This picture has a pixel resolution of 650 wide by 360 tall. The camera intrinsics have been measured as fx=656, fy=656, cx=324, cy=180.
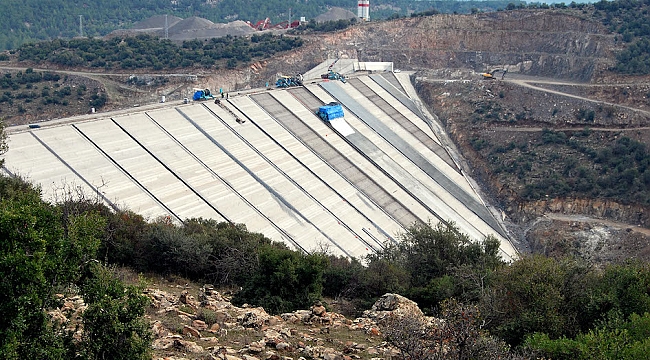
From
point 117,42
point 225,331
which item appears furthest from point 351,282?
point 117,42

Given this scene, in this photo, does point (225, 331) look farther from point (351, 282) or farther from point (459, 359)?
point (351, 282)

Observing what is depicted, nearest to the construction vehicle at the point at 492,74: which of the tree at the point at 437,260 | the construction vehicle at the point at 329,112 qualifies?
the construction vehicle at the point at 329,112

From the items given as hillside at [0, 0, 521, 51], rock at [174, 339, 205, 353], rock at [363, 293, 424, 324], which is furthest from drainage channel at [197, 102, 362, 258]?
hillside at [0, 0, 521, 51]

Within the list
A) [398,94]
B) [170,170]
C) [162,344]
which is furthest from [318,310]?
[398,94]

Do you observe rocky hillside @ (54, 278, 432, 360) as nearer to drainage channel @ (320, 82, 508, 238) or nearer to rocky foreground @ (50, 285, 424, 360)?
rocky foreground @ (50, 285, 424, 360)

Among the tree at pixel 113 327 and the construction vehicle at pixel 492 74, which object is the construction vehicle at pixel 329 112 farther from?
the tree at pixel 113 327

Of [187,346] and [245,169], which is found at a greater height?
[187,346]

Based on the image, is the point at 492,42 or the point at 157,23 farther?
the point at 157,23

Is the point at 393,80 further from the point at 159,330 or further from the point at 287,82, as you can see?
the point at 159,330

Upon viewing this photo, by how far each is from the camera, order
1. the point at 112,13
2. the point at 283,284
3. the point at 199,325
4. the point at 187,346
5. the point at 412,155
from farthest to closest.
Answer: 1. the point at 112,13
2. the point at 412,155
3. the point at 283,284
4. the point at 199,325
5. the point at 187,346
